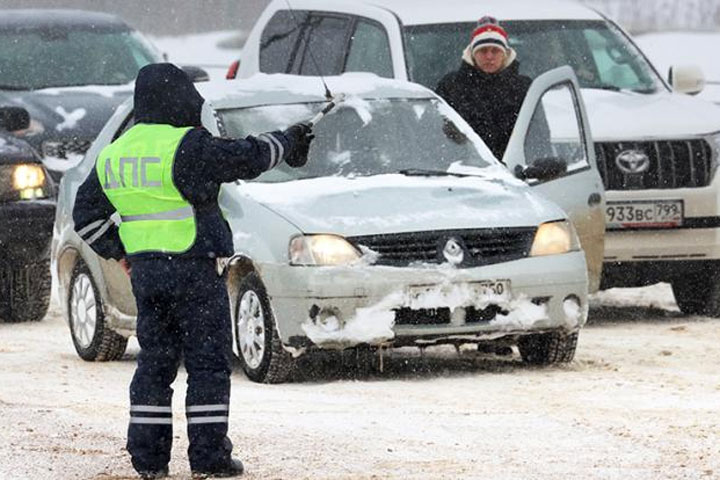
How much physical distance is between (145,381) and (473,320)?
10.4 feet

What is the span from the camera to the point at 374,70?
14.7m

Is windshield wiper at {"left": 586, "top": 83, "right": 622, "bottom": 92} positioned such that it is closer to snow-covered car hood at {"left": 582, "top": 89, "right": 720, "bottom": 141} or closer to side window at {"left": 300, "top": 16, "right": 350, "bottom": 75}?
snow-covered car hood at {"left": 582, "top": 89, "right": 720, "bottom": 141}

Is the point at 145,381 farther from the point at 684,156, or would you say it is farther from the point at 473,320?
the point at 684,156

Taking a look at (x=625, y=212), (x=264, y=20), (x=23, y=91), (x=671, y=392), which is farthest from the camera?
(x=23, y=91)

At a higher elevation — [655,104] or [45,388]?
[655,104]

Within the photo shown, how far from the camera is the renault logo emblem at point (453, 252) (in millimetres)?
11109

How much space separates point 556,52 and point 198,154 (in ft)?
23.8

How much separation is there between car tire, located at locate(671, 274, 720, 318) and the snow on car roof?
6.38ft

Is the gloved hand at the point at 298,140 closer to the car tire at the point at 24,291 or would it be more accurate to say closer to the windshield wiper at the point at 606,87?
the car tire at the point at 24,291

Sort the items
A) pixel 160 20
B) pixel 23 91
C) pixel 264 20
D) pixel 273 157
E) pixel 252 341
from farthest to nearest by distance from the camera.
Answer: pixel 160 20 → pixel 23 91 → pixel 264 20 → pixel 252 341 → pixel 273 157

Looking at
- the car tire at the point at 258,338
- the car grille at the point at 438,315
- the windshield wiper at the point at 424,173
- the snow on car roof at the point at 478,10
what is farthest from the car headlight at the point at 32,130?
the car grille at the point at 438,315

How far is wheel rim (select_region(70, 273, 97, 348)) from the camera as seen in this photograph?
12.4 metres

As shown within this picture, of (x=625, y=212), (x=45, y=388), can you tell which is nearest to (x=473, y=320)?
(x=45, y=388)

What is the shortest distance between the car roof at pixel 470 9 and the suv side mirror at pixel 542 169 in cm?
245
